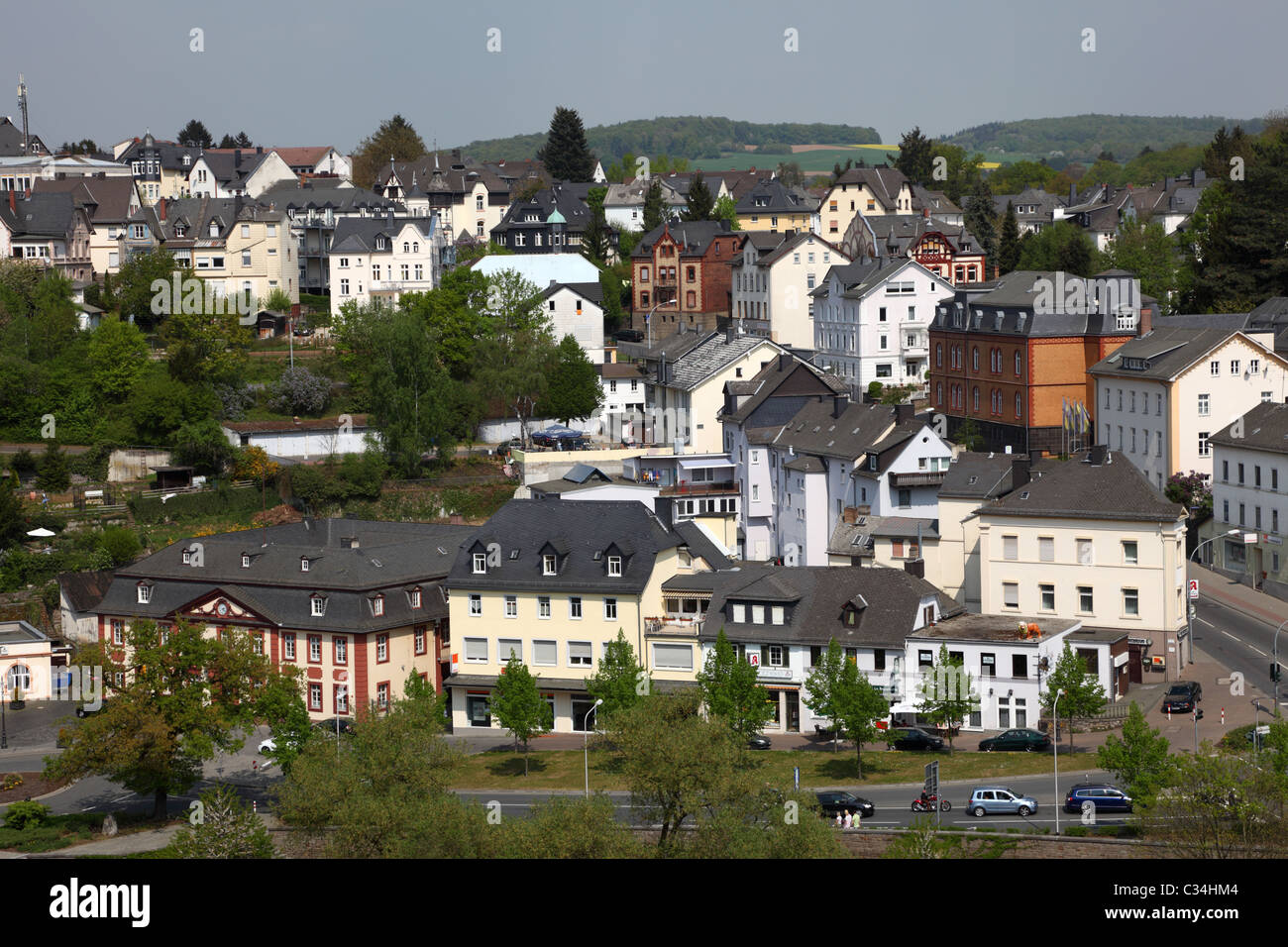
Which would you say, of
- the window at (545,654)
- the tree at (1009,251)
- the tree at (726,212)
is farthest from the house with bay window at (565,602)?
the tree at (726,212)

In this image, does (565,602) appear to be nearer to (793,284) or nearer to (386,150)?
(793,284)

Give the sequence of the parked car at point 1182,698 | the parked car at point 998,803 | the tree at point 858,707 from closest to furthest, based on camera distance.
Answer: the parked car at point 998,803 < the tree at point 858,707 < the parked car at point 1182,698

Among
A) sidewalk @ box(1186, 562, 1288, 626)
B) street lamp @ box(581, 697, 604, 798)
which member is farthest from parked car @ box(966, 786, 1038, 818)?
sidewalk @ box(1186, 562, 1288, 626)

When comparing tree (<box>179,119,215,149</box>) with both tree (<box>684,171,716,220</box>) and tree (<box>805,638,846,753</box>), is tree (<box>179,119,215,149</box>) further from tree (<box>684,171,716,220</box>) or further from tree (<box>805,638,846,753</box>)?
tree (<box>805,638,846,753</box>)

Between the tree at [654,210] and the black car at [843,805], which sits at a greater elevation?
the tree at [654,210]

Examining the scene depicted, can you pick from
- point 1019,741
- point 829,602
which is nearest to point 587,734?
point 829,602

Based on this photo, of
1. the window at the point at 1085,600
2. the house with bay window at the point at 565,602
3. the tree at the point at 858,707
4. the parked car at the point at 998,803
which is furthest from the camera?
the house with bay window at the point at 565,602

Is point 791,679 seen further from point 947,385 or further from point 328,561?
point 947,385

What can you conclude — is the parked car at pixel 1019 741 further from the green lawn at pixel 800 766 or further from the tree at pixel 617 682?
the tree at pixel 617 682
